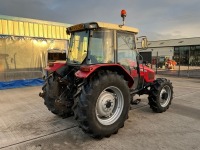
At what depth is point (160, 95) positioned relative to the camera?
16.4 feet

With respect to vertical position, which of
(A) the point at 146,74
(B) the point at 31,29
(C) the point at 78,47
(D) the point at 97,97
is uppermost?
(B) the point at 31,29

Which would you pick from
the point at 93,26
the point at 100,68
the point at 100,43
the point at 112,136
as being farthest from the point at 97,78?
the point at 112,136

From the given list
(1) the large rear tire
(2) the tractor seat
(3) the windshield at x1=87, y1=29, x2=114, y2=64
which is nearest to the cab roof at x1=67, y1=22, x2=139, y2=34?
(3) the windshield at x1=87, y1=29, x2=114, y2=64

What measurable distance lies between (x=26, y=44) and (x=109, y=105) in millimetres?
8018

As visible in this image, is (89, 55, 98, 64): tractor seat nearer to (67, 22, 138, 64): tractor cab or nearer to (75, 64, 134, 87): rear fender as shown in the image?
(67, 22, 138, 64): tractor cab

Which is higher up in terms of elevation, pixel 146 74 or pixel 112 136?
pixel 146 74

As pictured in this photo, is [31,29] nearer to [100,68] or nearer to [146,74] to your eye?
[146,74]

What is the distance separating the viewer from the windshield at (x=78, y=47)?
3.96 meters

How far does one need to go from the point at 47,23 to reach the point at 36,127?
813cm

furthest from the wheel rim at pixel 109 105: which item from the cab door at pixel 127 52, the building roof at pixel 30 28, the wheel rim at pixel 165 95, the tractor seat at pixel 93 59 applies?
the building roof at pixel 30 28

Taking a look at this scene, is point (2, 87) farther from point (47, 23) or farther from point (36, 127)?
point (36, 127)

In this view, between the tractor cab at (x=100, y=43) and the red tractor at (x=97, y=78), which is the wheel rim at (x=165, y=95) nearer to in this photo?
the red tractor at (x=97, y=78)

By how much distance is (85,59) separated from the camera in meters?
3.86

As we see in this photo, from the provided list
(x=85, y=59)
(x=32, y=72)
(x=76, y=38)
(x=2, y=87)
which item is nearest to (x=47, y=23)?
(x=32, y=72)
